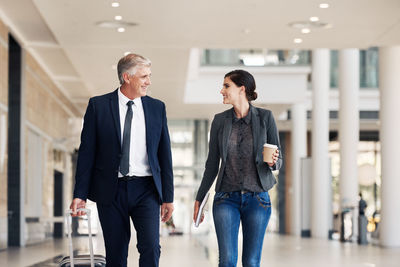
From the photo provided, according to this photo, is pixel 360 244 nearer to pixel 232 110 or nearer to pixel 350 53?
pixel 350 53

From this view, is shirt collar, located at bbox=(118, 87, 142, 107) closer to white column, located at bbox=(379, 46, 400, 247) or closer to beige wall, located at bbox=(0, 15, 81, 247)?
beige wall, located at bbox=(0, 15, 81, 247)

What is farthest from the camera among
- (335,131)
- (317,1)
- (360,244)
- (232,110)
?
(335,131)

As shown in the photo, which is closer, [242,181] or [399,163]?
[242,181]

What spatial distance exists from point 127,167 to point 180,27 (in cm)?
972

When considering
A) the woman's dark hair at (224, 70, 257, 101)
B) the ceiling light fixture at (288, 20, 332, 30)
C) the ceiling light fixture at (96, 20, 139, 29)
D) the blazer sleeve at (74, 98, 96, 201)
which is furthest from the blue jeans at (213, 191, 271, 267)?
the ceiling light fixture at (96, 20, 139, 29)

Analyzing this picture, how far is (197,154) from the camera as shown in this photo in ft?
99.2

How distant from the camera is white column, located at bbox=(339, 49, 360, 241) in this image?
2148 cm

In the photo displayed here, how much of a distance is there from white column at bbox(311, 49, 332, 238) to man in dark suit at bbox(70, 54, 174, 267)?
20.0 meters

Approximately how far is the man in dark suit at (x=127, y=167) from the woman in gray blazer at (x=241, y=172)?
14.1 inches

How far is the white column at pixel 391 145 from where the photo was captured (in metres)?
16.7

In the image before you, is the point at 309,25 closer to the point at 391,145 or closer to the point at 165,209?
the point at 391,145

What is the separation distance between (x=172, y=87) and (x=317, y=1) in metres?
10.4

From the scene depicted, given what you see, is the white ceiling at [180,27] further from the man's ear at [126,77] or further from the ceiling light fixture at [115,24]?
the man's ear at [126,77]

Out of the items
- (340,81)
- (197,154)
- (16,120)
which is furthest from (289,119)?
(16,120)
